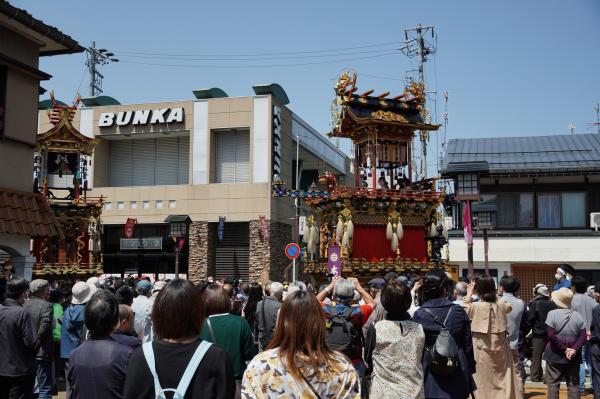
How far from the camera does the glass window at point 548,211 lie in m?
27.1

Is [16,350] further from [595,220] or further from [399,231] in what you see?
[595,220]

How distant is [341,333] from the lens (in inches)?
241

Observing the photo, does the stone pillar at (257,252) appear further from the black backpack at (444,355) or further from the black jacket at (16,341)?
the black backpack at (444,355)

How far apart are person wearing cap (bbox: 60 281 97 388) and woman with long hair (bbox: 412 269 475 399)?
15.3 feet

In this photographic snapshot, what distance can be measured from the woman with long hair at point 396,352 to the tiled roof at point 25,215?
40.3ft

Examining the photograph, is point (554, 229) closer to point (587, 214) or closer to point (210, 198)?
point (587, 214)

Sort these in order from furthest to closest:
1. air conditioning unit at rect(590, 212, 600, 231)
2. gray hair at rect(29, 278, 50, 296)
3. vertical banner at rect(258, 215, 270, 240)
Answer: vertical banner at rect(258, 215, 270, 240)
air conditioning unit at rect(590, 212, 600, 231)
gray hair at rect(29, 278, 50, 296)

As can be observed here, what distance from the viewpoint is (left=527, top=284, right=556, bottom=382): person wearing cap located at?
38.0ft

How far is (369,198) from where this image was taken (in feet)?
79.1

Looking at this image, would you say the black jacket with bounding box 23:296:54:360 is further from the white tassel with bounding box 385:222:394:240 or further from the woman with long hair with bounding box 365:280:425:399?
the white tassel with bounding box 385:222:394:240

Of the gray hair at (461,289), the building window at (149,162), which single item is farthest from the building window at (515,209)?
the building window at (149,162)

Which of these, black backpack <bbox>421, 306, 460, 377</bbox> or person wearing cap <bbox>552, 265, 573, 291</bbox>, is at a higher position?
person wearing cap <bbox>552, 265, 573, 291</bbox>

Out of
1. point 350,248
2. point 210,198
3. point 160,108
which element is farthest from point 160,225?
point 350,248

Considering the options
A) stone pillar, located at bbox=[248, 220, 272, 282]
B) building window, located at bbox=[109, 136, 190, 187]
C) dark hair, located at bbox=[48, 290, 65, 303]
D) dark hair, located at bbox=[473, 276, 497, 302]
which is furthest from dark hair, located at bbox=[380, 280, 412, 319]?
building window, located at bbox=[109, 136, 190, 187]
